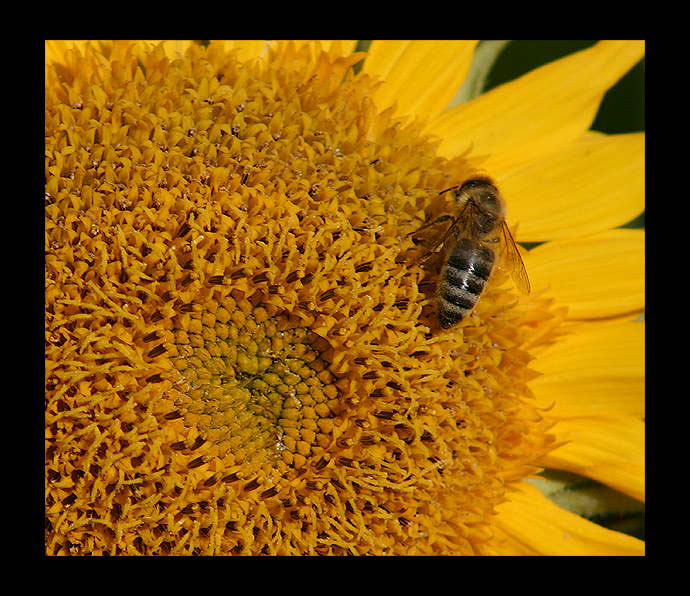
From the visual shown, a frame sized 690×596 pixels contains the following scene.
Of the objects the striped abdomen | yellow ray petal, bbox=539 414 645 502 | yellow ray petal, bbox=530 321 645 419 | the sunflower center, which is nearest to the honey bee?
the striped abdomen

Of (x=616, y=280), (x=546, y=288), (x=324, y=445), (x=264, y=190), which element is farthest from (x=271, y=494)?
(x=616, y=280)

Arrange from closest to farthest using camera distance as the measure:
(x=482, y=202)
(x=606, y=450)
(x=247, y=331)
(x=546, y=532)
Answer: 1. (x=247, y=331)
2. (x=482, y=202)
3. (x=546, y=532)
4. (x=606, y=450)

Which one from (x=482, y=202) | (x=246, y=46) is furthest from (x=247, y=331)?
(x=246, y=46)

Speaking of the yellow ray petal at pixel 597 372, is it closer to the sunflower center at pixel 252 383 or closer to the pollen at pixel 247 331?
the pollen at pixel 247 331

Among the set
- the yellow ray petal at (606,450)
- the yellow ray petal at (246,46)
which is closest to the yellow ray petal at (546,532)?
the yellow ray petal at (606,450)

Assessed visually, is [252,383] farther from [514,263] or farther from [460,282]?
[514,263]

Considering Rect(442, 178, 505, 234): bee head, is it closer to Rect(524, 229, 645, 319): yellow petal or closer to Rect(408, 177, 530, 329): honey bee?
Rect(408, 177, 530, 329): honey bee

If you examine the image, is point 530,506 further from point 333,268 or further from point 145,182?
point 145,182
